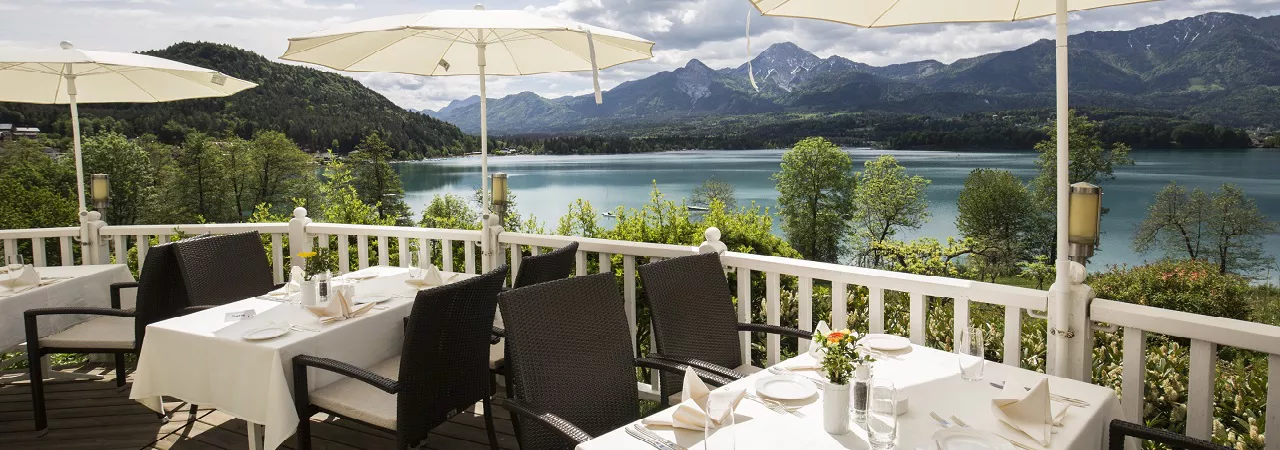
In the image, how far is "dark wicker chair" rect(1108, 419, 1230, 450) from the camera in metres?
1.66

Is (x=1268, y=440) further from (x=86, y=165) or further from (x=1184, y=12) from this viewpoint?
(x=1184, y=12)

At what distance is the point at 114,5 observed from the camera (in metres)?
26.0

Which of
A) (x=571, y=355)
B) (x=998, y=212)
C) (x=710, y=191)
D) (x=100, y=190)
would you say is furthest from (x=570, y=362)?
(x=998, y=212)

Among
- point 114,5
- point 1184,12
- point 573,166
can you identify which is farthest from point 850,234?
point 1184,12

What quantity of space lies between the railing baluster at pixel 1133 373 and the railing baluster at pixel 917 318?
65 cm

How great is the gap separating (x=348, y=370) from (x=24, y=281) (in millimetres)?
2304

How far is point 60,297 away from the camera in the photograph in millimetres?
3561

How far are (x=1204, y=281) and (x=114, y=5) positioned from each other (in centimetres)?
3411

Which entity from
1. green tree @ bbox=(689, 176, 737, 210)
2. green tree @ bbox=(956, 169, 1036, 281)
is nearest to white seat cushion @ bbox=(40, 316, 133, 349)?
green tree @ bbox=(689, 176, 737, 210)

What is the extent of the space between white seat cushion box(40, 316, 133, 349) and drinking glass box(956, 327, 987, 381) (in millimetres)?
3411

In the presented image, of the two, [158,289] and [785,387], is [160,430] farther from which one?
[785,387]

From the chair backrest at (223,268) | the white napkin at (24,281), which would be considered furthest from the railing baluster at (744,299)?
the white napkin at (24,281)

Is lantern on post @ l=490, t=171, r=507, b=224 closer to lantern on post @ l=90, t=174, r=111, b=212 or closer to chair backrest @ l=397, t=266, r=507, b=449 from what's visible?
chair backrest @ l=397, t=266, r=507, b=449

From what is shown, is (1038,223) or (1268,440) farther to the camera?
(1038,223)
